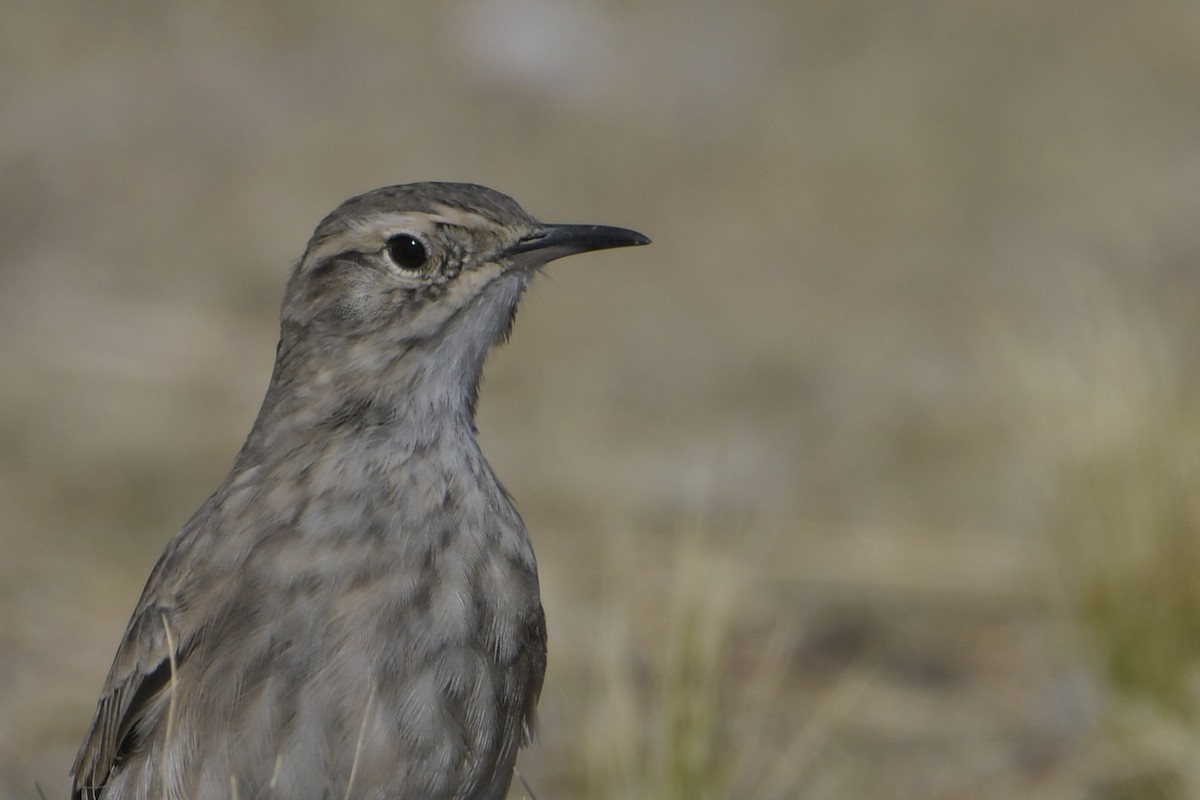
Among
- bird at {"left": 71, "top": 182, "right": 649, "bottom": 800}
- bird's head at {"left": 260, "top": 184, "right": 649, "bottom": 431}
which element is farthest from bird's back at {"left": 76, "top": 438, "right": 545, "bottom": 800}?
bird's head at {"left": 260, "top": 184, "right": 649, "bottom": 431}

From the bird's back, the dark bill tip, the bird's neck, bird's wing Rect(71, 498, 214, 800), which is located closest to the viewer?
the bird's back

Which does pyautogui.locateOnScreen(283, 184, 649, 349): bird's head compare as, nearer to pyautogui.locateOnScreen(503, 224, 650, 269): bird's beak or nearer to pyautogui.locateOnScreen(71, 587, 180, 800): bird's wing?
pyautogui.locateOnScreen(503, 224, 650, 269): bird's beak

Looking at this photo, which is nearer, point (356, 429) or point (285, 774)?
point (285, 774)

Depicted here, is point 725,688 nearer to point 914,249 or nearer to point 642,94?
point 914,249

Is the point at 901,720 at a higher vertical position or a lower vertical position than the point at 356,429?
lower

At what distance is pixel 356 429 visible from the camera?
176 inches

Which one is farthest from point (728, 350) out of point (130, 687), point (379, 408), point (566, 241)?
point (130, 687)

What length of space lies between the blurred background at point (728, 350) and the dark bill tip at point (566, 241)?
0.74ft

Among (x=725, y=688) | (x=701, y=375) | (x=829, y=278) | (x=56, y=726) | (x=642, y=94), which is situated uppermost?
→ (x=642, y=94)

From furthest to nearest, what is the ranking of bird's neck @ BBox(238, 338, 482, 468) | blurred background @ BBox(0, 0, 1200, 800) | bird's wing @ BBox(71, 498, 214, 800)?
1. blurred background @ BBox(0, 0, 1200, 800)
2. bird's neck @ BBox(238, 338, 482, 468)
3. bird's wing @ BBox(71, 498, 214, 800)

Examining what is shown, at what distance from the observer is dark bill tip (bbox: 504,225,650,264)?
4.57 meters

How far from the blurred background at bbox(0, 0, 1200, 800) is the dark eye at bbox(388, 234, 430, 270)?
414 mm

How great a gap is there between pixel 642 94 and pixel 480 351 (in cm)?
857

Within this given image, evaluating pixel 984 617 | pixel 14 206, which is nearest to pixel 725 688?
pixel 984 617
